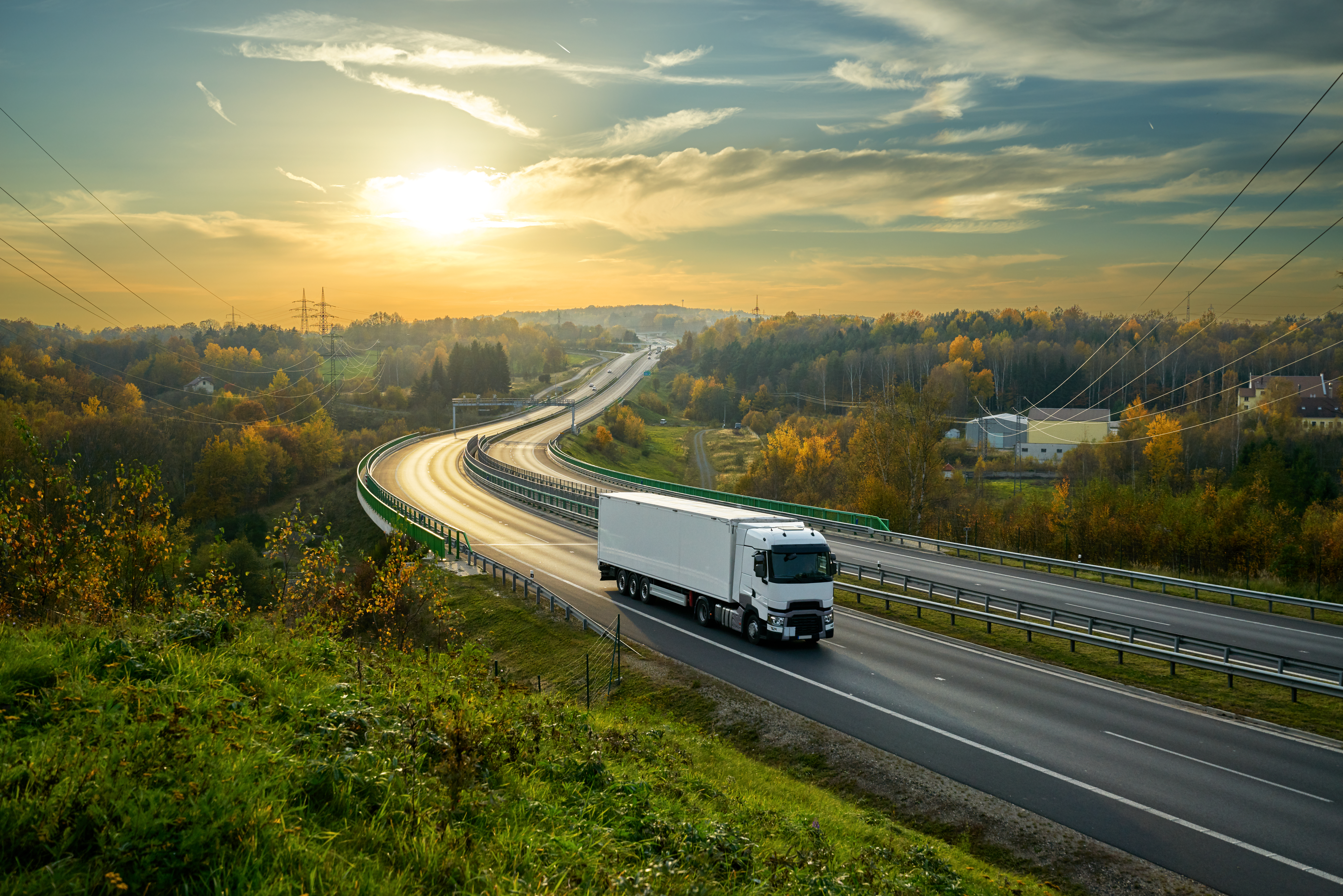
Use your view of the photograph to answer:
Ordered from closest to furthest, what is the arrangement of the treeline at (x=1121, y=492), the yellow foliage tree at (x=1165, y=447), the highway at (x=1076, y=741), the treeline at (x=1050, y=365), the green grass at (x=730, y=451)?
the highway at (x=1076, y=741) → the treeline at (x=1121, y=492) → the yellow foliage tree at (x=1165, y=447) → the green grass at (x=730, y=451) → the treeline at (x=1050, y=365)

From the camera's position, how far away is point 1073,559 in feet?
147

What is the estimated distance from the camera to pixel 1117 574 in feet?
108

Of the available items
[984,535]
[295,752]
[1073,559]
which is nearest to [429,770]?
A: [295,752]

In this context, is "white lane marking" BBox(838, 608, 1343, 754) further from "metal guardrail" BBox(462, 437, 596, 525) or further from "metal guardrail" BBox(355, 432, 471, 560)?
"metal guardrail" BBox(462, 437, 596, 525)

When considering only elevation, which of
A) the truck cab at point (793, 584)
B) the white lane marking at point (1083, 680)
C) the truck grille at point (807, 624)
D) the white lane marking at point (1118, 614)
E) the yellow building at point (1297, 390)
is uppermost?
the yellow building at point (1297, 390)

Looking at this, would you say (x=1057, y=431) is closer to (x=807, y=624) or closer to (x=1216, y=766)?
(x=807, y=624)

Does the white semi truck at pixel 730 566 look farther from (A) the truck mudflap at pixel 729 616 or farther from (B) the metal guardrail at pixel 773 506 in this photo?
(B) the metal guardrail at pixel 773 506

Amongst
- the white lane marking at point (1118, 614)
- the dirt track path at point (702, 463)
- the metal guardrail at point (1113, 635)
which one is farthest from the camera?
the dirt track path at point (702, 463)

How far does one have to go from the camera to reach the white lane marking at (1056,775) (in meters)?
11.2

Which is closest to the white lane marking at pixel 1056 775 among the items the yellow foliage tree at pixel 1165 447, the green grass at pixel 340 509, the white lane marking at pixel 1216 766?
the white lane marking at pixel 1216 766

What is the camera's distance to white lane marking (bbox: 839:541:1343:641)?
25.7m

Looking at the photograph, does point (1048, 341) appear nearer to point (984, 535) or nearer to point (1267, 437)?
point (1267, 437)

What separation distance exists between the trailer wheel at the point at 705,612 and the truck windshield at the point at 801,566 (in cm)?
350

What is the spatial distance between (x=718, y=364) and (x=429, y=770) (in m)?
186
